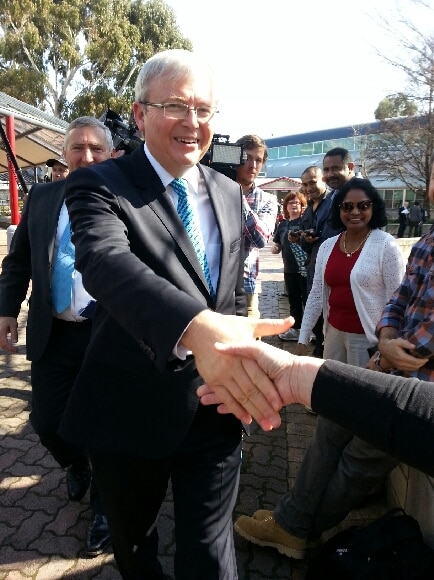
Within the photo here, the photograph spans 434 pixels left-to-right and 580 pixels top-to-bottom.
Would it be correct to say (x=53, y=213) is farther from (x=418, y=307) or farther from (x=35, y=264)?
(x=418, y=307)

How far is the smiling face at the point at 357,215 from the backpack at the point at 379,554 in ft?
5.85

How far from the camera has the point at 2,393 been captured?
436 cm

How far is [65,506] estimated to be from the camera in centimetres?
282

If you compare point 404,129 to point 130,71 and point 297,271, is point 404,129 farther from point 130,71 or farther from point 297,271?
point 297,271

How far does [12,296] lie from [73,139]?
972 millimetres

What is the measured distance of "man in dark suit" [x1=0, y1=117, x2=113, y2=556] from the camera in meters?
2.41

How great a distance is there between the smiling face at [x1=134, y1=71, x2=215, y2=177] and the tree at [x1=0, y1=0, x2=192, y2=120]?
23.1m

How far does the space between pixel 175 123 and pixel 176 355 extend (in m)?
0.82

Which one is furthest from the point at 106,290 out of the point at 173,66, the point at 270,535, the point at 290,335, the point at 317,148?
the point at 317,148

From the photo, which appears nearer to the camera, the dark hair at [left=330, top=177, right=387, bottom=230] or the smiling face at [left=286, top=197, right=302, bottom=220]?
the dark hair at [left=330, top=177, right=387, bottom=230]

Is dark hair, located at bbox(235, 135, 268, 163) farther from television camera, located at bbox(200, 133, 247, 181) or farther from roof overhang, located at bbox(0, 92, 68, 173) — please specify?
roof overhang, located at bbox(0, 92, 68, 173)

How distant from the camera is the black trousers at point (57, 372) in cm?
243

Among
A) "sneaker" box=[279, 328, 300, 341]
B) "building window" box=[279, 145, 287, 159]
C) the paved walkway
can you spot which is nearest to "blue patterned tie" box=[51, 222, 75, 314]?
the paved walkway

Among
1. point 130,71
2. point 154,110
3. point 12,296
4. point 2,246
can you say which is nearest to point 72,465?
point 12,296
